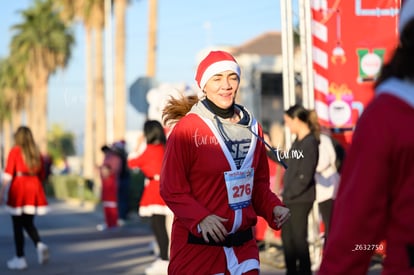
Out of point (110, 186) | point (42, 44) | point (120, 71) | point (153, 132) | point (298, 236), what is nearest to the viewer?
point (298, 236)

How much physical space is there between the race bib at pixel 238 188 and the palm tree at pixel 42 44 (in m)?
58.4

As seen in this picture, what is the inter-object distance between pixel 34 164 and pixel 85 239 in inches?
212

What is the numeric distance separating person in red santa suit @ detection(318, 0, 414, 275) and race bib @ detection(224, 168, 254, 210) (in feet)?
6.43

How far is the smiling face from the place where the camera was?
4.69 metres

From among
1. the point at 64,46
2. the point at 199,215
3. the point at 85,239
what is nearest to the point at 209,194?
the point at 199,215

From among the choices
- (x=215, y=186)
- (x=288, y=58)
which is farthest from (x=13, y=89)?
(x=215, y=186)

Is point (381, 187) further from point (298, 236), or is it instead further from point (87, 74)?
point (87, 74)

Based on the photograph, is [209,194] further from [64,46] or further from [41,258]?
→ [64,46]

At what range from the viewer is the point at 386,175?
2.47 meters

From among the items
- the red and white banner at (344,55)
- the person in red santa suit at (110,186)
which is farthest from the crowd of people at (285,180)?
the person in red santa suit at (110,186)

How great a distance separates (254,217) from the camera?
4.66 meters

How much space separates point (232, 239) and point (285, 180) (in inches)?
165

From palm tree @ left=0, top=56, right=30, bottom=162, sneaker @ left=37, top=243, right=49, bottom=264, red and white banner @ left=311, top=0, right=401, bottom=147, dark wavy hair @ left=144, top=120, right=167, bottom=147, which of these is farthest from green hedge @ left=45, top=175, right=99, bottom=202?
palm tree @ left=0, top=56, right=30, bottom=162

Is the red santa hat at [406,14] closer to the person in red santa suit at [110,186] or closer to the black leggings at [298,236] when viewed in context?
the black leggings at [298,236]
